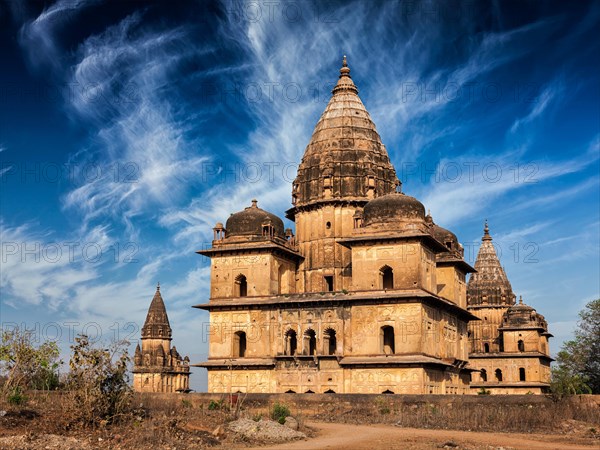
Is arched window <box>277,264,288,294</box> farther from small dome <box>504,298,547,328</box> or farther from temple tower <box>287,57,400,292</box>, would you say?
small dome <box>504,298,547,328</box>

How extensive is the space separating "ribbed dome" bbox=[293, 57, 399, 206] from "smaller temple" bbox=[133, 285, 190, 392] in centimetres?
2691

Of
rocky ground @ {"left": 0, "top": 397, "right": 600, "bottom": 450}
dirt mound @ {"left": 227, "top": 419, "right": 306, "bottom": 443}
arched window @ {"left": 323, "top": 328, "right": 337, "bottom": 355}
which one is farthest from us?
arched window @ {"left": 323, "top": 328, "right": 337, "bottom": 355}

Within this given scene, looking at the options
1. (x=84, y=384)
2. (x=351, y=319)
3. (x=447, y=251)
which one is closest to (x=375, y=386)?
(x=351, y=319)

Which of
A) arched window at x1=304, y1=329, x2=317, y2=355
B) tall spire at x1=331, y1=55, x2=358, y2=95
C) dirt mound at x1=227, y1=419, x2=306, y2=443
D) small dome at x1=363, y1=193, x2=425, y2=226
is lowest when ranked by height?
dirt mound at x1=227, y1=419, x2=306, y2=443

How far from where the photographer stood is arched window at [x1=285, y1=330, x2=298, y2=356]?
4428 centimetres

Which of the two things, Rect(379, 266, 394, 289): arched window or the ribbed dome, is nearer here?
Rect(379, 266, 394, 289): arched window

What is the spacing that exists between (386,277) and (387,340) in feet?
11.0

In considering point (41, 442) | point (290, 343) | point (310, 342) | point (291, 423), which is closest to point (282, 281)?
point (290, 343)

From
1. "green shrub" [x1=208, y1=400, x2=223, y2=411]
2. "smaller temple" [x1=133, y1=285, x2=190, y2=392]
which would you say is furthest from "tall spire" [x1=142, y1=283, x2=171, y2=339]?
"green shrub" [x1=208, y1=400, x2=223, y2=411]

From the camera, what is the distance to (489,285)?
6938cm

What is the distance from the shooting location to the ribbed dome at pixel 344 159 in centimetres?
4834

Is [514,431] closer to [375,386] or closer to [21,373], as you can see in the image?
[375,386]

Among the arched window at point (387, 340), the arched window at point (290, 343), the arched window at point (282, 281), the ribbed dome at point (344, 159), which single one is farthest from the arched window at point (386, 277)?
the arched window at point (282, 281)

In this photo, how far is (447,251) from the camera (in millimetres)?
48062
